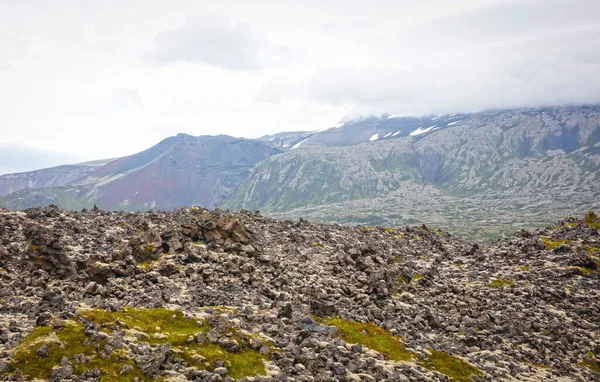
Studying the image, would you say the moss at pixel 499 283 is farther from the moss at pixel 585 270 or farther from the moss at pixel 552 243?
the moss at pixel 552 243

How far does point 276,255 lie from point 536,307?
28.7m

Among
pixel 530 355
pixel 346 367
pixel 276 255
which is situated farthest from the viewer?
pixel 276 255

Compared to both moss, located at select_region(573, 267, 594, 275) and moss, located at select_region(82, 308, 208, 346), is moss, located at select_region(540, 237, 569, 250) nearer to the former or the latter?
moss, located at select_region(573, 267, 594, 275)

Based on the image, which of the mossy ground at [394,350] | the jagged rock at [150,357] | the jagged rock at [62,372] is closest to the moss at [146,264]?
the jagged rock at [150,357]

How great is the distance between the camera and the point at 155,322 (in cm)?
2836

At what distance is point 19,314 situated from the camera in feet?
90.5

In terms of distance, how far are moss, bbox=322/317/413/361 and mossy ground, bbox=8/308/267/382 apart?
8.32 m

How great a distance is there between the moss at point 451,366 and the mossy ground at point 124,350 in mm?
13053

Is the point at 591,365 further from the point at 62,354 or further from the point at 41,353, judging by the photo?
the point at 41,353

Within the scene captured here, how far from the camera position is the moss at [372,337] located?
101 ft

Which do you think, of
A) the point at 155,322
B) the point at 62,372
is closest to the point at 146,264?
the point at 155,322

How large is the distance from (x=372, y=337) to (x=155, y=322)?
16123 millimetres

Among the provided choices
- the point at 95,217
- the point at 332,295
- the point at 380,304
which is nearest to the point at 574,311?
the point at 380,304

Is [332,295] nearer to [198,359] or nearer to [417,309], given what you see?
[417,309]
